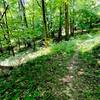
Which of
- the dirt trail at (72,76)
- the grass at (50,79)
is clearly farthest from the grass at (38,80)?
the dirt trail at (72,76)

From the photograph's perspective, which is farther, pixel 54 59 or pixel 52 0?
pixel 52 0

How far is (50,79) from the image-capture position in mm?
10328

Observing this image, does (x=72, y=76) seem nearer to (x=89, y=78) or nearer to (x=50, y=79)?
(x=89, y=78)

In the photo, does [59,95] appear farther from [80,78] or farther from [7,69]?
[7,69]

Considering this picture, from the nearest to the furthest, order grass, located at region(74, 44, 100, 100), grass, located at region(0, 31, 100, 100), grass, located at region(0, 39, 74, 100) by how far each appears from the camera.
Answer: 1. grass, located at region(74, 44, 100, 100)
2. grass, located at region(0, 31, 100, 100)
3. grass, located at region(0, 39, 74, 100)

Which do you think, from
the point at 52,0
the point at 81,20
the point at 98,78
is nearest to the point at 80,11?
the point at 81,20

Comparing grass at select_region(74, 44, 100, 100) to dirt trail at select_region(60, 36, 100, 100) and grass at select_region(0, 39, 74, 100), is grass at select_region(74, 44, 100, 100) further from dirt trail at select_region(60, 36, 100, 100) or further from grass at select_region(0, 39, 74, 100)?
grass at select_region(0, 39, 74, 100)

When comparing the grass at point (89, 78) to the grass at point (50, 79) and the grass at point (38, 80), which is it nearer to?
the grass at point (50, 79)

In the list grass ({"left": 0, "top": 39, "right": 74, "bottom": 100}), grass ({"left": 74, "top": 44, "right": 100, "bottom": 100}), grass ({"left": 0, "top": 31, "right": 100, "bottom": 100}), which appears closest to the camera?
grass ({"left": 74, "top": 44, "right": 100, "bottom": 100})

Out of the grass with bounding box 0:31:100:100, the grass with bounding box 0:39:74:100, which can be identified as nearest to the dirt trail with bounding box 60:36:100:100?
the grass with bounding box 0:31:100:100

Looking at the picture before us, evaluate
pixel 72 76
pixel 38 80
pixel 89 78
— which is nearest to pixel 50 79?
pixel 38 80

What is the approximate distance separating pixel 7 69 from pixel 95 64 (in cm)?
575

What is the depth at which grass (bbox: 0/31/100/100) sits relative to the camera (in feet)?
29.1

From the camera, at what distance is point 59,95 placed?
8766mm
